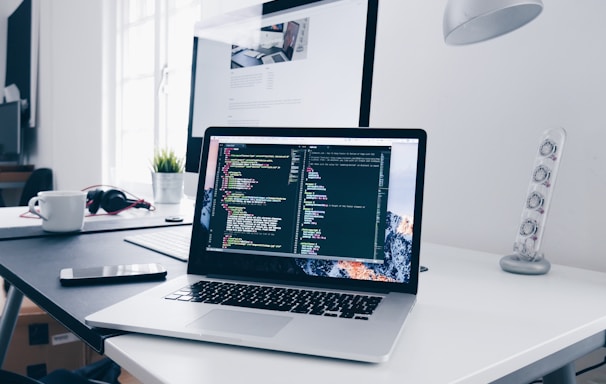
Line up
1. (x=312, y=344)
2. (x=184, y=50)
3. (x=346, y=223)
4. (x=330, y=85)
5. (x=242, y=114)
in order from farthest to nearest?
(x=184, y=50), (x=242, y=114), (x=330, y=85), (x=346, y=223), (x=312, y=344)

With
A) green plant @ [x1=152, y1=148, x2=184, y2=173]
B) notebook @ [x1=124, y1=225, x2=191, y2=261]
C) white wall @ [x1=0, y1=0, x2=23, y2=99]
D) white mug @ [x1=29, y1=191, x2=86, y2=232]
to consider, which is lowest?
notebook @ [x1=124, y1=225, x2=191, y2=261]

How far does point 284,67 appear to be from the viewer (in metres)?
0.94

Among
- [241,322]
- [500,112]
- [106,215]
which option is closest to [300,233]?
[241,322]

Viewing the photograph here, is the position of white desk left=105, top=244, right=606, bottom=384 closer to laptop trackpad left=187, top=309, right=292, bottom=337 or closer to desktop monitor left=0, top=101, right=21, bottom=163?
laptop trackpad left=187, top=309, right=292, bottom=337

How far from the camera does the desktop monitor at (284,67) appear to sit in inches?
33.4

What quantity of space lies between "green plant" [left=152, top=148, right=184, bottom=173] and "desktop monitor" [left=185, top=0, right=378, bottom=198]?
40 centimetres

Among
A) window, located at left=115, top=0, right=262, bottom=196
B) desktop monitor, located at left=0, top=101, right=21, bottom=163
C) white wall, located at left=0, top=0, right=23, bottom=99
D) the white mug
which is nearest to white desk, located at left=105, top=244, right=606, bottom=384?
the white mug

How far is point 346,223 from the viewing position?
636mm

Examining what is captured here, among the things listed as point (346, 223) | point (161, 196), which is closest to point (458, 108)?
point (346, 223)

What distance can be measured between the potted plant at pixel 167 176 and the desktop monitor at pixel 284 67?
16.1 inches

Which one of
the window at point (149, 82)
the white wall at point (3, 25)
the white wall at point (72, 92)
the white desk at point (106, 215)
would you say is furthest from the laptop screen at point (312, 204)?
the white wall at point (3, 25)

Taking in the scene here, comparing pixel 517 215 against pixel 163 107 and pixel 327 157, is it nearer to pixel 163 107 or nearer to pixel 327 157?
pixel 327 157

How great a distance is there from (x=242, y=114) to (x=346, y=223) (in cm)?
46

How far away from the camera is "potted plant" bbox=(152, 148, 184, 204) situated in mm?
1506
